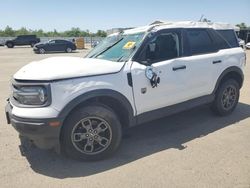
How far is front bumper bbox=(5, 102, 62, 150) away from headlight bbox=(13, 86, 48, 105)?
222 mm

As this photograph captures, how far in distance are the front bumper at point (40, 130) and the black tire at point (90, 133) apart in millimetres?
164

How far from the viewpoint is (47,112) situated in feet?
12.6

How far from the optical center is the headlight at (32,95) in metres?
3.82

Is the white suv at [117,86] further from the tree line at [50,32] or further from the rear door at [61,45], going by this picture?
the tree line at [50,32]

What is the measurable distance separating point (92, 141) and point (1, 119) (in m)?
2.88

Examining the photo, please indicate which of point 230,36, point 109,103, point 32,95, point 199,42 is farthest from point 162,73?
point 230,36

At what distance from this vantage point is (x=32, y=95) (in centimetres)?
385

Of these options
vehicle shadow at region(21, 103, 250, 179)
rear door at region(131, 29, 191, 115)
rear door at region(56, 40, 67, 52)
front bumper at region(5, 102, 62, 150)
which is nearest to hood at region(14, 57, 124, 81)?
rear door at region(131, 29, 191, 115)

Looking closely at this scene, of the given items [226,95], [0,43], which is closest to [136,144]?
[226,95]

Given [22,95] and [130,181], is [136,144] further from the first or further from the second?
[22,95]

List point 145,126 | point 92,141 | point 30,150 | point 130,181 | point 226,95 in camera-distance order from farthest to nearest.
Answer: point 226,95, point 145,126, point 30,150, point 92,141, point 130,181

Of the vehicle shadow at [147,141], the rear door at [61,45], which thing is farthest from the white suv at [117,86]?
the rear door at [61,45]

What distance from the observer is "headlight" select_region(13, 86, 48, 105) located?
12.5 ft

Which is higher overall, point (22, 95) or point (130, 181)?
point (22, 95)
